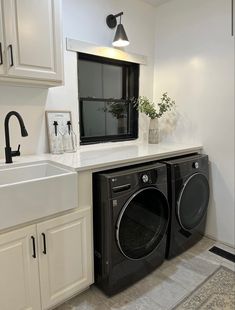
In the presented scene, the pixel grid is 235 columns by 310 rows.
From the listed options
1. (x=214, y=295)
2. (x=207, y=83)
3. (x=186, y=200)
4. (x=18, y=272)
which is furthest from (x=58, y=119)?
(x=214, y=295)

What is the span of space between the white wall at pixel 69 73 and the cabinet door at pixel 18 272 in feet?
2.50

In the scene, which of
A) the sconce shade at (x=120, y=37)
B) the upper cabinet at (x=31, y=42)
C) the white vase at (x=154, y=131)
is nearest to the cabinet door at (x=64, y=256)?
the upper cabinet at (x=31, y=42)

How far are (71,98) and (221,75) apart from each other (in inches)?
55.7

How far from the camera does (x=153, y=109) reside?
2.58 metres

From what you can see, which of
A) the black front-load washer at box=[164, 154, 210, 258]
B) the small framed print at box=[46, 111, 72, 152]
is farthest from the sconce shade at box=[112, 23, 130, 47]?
the black front-load washer at box=[164, 154, 210, 258]

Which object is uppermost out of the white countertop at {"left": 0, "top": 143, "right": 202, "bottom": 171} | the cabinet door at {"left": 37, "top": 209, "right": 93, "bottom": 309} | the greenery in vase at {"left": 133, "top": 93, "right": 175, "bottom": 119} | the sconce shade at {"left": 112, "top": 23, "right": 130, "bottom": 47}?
the sconce shade at {"left": 112, "top": 23, "right": 130, "bottom": 47}

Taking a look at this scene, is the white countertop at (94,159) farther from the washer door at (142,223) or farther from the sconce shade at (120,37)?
the sconce shade at (120,37)

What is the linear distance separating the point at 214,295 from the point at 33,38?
7.16 feet

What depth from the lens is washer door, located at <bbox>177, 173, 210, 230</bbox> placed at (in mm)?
2096

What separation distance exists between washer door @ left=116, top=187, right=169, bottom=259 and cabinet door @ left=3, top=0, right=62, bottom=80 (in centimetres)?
108

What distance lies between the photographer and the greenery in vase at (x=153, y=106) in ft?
8.42

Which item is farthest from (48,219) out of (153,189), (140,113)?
(140,113)

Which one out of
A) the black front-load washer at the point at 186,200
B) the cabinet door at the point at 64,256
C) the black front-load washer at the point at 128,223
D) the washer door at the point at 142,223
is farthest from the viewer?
the black front-load washer at the point at 186,200

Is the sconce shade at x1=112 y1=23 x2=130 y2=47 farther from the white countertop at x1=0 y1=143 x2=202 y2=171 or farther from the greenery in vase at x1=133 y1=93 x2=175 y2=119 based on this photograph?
the white countertop at x1=0 y1=143 x2=202 y2=171
